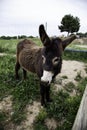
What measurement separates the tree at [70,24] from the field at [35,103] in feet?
123

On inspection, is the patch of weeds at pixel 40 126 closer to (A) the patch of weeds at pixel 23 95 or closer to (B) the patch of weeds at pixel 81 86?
(A) the patch of weeds at pixel 23 95

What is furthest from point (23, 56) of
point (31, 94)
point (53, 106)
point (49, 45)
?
point (49, 45)

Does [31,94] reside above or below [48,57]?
below

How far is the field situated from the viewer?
434 centimetres

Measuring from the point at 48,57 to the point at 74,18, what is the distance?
143ft

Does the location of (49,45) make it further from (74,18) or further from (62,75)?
(74,18)

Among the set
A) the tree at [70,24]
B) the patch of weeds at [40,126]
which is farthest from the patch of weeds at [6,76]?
the tree at [70,24]

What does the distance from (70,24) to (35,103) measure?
40.8 meters

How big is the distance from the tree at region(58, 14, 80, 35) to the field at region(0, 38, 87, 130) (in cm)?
3753

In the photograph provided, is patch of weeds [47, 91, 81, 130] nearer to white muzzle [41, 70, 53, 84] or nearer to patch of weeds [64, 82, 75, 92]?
patch of weeds [64, 82, 75, 92]

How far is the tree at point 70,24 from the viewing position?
143ft

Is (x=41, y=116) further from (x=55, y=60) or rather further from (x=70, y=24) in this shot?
(x=70, y=24)

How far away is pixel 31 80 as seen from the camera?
6.04 m

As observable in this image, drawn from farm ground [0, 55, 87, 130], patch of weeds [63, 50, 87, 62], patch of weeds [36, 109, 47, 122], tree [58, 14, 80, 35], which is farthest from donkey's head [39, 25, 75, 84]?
tree [58, 14, 80, 35]
